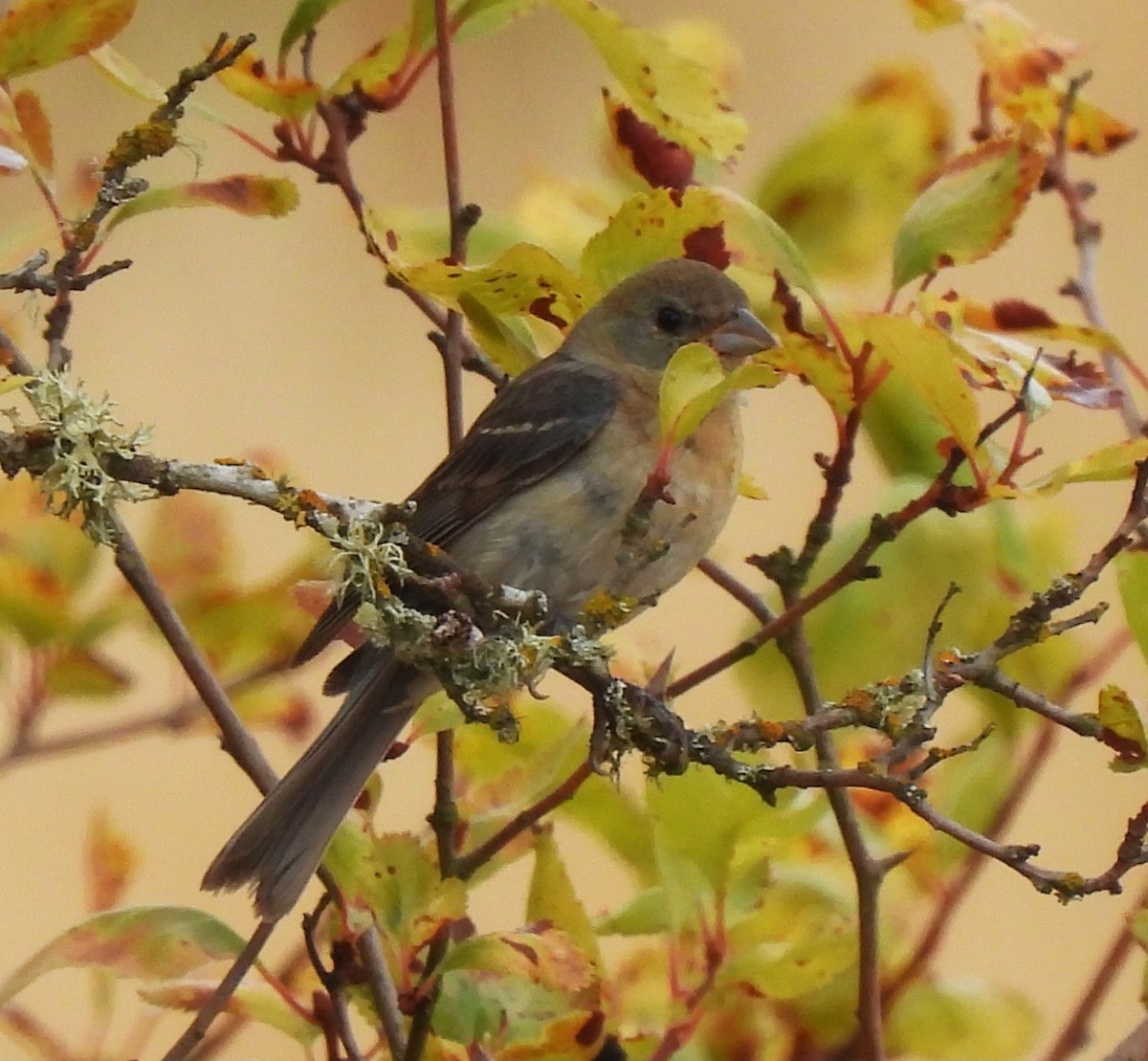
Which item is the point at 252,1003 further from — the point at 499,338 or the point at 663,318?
the point at 663,318

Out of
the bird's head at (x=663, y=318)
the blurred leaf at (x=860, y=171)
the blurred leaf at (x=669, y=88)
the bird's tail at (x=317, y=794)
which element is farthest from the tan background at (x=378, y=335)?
the blurred leaf at (x=669, y=88)

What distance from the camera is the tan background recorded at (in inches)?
90.8

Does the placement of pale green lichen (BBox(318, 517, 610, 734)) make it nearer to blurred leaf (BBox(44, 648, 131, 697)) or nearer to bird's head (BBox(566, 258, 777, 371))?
blurred leaf (BBox(44, 648, 131, 697))

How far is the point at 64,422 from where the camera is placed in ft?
1.89

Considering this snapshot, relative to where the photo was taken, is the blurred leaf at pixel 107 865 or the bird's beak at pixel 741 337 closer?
the blurred leaf at pixel 107 865

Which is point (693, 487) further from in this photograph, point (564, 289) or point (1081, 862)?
point (1081, 862)

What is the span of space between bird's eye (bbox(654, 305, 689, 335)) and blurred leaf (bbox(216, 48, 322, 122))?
47 centimetres

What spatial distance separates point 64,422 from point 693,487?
56cm

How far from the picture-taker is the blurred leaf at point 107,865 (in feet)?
3.26

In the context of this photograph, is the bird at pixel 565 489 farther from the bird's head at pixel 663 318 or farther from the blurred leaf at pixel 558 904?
the blurred leaf at pixel 558 904

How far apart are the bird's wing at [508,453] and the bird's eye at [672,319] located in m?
0.10

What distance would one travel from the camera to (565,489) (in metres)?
1.12

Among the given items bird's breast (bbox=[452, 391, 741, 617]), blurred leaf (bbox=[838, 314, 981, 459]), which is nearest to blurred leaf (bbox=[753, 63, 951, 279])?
bird's breast (bbox=[452, 391, 741, 617])

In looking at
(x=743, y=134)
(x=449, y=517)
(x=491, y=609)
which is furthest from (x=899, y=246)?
(x=449, y=517)
